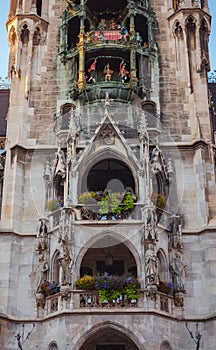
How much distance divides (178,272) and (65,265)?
12.8 feet

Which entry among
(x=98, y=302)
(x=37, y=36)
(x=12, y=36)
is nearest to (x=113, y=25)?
(x=37, y=36)

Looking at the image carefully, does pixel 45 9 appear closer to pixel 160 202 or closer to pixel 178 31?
pixel 178 31

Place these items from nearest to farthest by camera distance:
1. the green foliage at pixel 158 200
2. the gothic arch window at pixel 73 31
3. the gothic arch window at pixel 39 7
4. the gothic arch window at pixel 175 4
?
the green foliage at pixel 158 200 < the gothic arch window at pixel 73 31 < the gothic arch window at pixel 175 4 < the gothic arch window at pixel 39 7

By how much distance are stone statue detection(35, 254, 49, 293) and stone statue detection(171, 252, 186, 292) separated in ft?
14.3

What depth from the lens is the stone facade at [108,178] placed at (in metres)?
19.1

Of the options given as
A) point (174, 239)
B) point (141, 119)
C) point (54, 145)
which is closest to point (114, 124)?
point (141, 119)

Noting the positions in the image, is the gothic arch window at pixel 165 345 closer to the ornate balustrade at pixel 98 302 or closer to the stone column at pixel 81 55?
the ornate balustrade at pixel 98 302

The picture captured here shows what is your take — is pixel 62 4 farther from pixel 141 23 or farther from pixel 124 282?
pixel 124 282

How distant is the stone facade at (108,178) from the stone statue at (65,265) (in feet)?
0.11

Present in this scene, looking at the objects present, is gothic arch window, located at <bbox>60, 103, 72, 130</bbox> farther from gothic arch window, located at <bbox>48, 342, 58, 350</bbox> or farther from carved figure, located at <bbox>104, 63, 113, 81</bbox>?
gothic arch window, located at <bbox>48, 342, 58, 350</bbox>

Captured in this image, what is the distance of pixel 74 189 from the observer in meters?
21.0

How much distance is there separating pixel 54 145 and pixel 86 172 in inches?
77.2

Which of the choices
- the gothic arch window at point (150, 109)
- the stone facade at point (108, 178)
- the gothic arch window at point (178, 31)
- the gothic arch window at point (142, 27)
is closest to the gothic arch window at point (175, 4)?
the stone facade at point (108, 178)

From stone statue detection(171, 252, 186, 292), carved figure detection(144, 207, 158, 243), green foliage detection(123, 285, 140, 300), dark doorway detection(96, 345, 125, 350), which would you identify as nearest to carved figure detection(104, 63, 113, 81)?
carved figure detection(144, 207, 158, 243)
